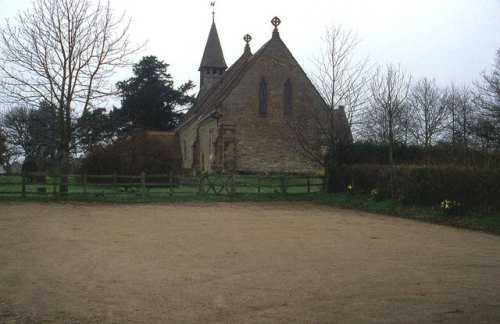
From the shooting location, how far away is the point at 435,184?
1619cm

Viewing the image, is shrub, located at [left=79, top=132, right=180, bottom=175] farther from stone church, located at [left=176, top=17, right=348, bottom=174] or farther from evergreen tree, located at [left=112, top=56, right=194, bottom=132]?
evergreen tree, located at [left=112, top=56, right=194, bottom=132]

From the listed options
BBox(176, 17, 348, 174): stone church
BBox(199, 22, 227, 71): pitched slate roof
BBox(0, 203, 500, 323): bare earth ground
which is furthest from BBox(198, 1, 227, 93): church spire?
BBox(0, 203, 500, 323): bare earth ground

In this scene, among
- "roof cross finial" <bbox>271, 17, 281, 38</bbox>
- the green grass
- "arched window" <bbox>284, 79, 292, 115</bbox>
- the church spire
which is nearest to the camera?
the green grass

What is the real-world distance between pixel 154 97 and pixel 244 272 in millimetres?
50774

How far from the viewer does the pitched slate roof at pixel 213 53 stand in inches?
1987

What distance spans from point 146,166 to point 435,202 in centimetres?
1822

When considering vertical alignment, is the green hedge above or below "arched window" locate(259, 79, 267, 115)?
below

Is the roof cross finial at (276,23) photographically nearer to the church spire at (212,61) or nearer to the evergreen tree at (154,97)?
the church spire at (212,61)

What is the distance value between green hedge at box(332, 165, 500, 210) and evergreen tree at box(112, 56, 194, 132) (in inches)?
1509

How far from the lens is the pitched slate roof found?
166ft

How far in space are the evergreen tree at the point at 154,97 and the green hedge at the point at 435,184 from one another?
38.3m

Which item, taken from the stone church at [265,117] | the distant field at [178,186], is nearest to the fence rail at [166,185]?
the distant field at [178,186]

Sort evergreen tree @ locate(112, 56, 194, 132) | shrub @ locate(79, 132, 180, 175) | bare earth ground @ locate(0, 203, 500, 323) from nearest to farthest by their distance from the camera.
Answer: bare earth ground @ locate(0, 203, 500, 323) < shrub @ locate(79, 132, 180, 175) < evergreen tree @ locate(112, 56, 194, 132)

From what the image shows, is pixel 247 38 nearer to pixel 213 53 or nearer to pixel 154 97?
pixel 213 53
